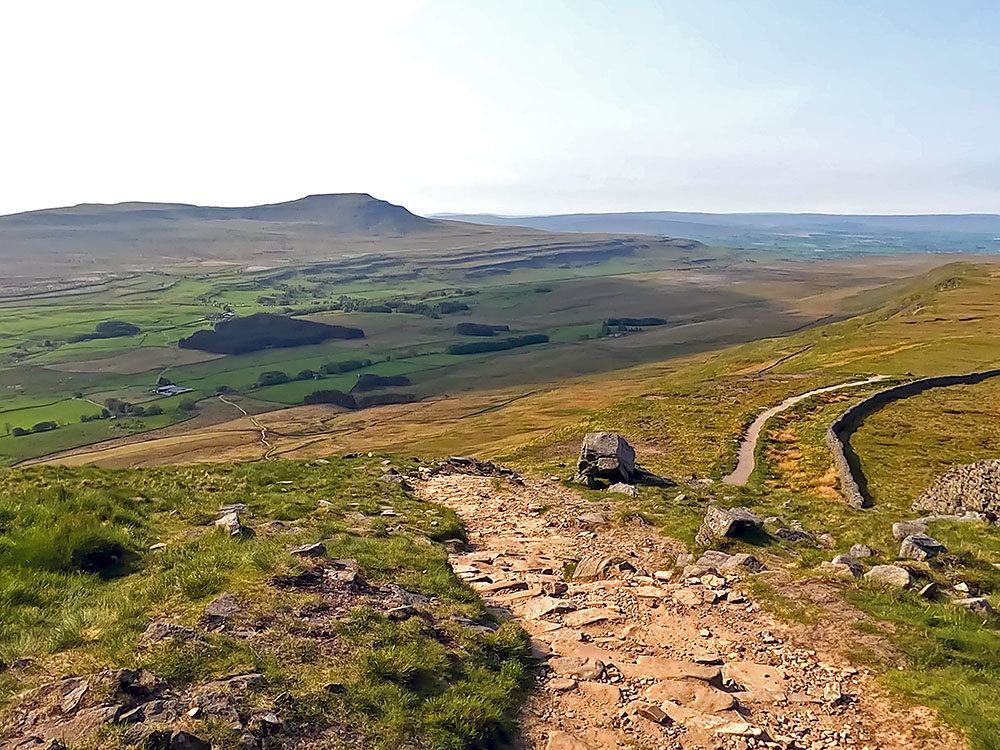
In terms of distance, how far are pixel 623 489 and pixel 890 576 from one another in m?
14.0

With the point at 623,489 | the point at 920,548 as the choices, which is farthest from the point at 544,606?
the point at 623,489

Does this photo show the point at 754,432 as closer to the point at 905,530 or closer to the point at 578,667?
the point at 905,530

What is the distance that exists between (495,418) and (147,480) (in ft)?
246

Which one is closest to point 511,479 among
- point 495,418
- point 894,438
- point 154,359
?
point 894,438

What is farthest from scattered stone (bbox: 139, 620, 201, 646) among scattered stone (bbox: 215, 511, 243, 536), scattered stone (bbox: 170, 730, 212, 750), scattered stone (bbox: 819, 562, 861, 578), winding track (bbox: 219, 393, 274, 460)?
winding track (bbox: 219, 393, 274, 460)

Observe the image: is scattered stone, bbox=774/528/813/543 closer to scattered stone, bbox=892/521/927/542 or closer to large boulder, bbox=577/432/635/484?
scattered stone, bbox=892/521/927/542

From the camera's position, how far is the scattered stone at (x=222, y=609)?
1162cm

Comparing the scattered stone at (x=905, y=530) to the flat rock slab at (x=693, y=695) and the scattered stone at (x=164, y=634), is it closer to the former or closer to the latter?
the flat rock slab at (x=693, y=695)

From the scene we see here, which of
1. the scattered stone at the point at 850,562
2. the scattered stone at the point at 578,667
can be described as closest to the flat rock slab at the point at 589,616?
the scattered stone at the point at 578,667

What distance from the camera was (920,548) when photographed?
18.1 m

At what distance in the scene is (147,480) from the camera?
27312 millimetres

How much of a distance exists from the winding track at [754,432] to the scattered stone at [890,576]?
18771 mm

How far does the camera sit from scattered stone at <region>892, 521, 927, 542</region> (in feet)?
66.4

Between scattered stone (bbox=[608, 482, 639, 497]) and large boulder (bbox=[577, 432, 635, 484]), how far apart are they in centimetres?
131
